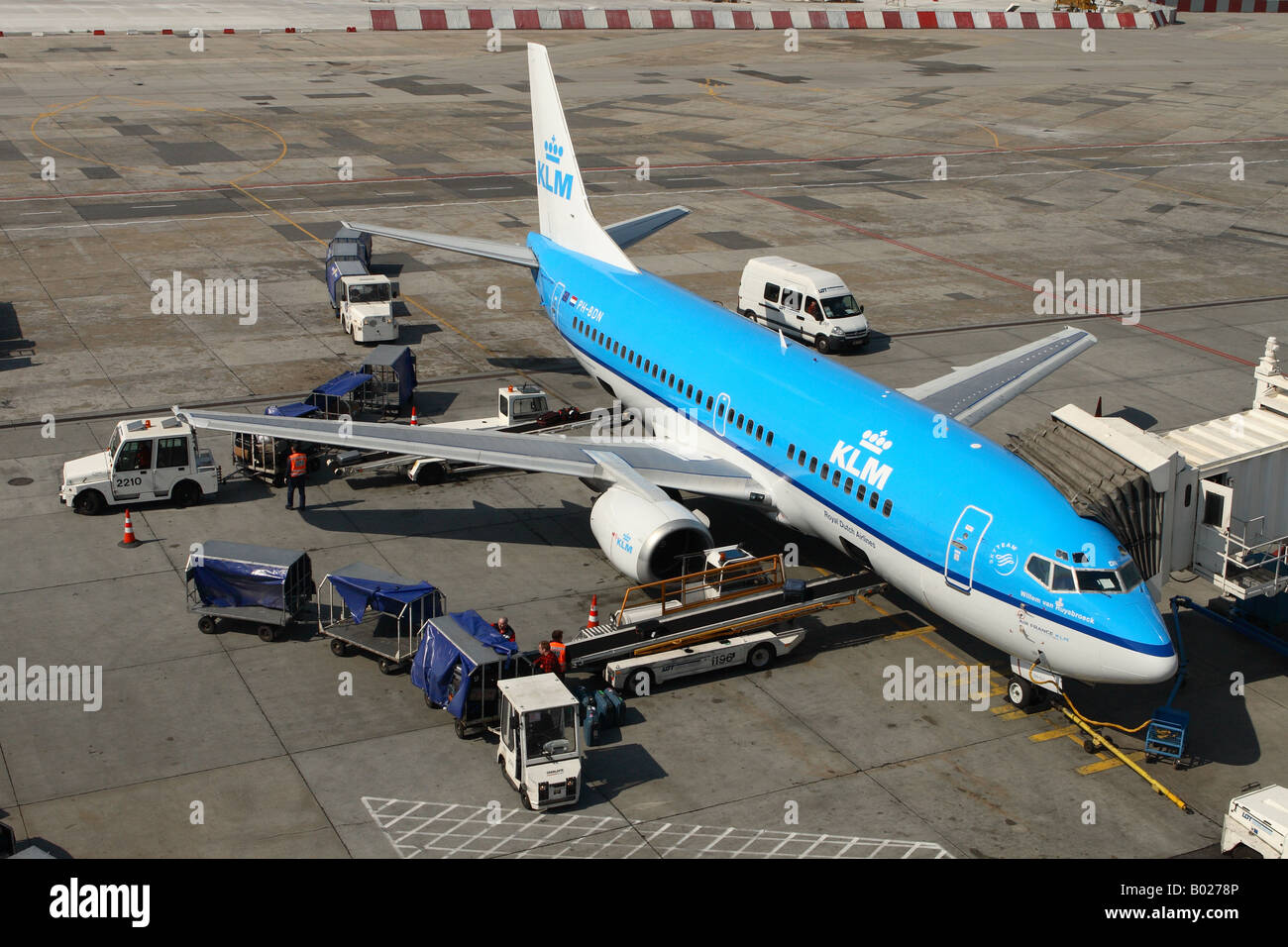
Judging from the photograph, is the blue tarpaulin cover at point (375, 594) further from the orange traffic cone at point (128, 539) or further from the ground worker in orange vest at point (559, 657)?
the orange traffic cone at point (128, 539)

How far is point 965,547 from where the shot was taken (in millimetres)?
28625

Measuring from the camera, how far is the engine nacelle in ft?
105

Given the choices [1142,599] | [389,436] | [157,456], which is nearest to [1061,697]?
[1142,599]

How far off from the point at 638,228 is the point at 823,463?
21.7 m

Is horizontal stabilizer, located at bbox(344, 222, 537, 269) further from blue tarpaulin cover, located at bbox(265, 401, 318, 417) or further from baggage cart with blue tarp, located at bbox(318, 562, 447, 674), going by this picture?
baggage cart with blue tarp, located at bbox(318, 562, 447, 674)

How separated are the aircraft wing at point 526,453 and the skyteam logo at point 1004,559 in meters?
8.08

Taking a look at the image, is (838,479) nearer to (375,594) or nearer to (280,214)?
(375,594)

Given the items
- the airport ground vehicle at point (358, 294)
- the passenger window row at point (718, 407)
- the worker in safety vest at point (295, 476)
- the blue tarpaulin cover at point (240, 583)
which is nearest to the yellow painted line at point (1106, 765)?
the passenger window row at point (718, 407)

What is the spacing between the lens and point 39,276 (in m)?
60.9

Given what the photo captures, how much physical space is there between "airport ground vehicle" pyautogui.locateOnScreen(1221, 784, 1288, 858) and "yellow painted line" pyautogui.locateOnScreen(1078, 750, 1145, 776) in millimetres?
3339

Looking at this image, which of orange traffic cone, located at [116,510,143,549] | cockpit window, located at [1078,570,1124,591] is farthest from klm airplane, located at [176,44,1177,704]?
orange traffic cone, located at [116,510,143,549]

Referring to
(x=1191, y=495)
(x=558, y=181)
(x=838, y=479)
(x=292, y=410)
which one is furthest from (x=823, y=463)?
(x=558, y=181)

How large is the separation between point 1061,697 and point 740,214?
168ft

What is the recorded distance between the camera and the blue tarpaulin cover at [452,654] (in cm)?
2797
